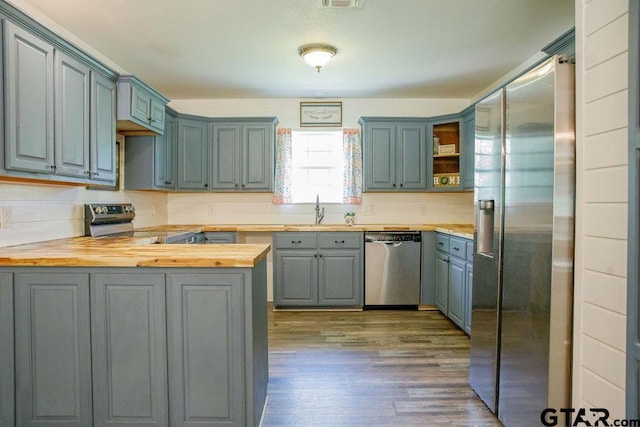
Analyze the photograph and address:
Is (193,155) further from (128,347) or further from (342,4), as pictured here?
(128,347)

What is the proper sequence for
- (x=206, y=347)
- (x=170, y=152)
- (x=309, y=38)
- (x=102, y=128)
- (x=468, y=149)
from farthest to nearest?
(x=170, y=152) → (x=468, y=149) → (x=309, y=38) → (x=102, y=128) → (x=206, y=347)

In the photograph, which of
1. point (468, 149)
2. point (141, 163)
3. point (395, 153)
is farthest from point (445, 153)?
point (141, 163)

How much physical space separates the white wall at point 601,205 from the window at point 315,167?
332cm

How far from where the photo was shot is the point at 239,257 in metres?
1.70

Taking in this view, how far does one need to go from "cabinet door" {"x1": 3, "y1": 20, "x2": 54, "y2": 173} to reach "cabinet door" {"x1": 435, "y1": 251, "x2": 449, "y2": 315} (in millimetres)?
3354

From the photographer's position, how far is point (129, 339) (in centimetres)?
173

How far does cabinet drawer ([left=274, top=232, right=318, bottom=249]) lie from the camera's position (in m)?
3.96

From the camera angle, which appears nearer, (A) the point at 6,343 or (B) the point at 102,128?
(A) the point at 6,343

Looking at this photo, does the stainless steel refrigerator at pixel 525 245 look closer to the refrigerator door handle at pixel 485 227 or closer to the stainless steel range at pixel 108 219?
the refrigerator door handle at pixel 485 227

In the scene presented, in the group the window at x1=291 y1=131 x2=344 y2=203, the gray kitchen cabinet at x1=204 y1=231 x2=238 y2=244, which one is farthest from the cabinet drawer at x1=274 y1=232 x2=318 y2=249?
the window at x1=291 y1=131 x2=344 y2=203

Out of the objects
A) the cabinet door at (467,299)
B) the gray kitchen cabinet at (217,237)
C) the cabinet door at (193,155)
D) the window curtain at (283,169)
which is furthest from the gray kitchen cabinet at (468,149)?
the cabinet door at (193,155)

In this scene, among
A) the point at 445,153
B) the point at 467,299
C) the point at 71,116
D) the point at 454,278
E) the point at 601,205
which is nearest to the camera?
the point at 601,205

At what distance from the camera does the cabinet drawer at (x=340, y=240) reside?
3951 millimetres

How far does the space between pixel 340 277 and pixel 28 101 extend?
300 centimetres
